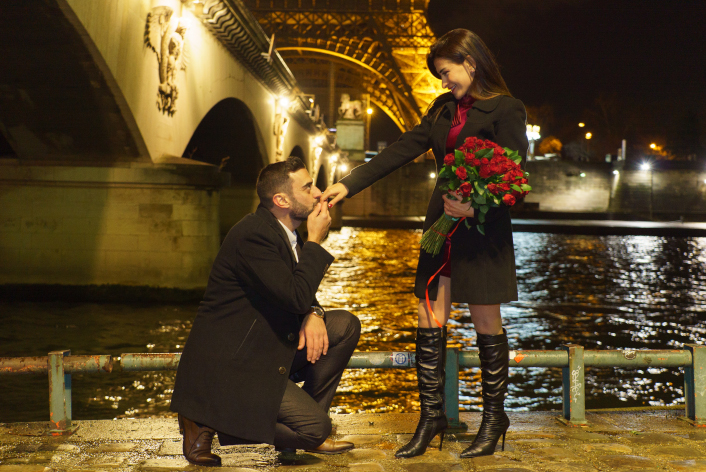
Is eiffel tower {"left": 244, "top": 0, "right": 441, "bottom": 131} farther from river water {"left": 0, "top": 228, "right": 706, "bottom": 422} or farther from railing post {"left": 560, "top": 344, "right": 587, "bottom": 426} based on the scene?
railing post {"left": 560, "top": 344, "right": 587, "bottom": 426}

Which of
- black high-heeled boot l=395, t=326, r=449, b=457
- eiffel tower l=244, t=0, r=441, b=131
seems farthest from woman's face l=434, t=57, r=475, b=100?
eiffel tower l=244, t=0, r=441, b=131

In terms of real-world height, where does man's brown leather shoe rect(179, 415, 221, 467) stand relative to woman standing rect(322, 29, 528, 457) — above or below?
below

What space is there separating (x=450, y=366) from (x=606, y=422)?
38.1 inches

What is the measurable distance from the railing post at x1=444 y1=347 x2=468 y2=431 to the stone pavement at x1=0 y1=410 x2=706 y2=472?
0.10 meters

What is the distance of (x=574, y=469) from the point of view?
3.00 meters

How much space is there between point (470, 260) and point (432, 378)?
0.60 meters

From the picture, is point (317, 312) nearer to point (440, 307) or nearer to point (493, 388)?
point (440, 307)

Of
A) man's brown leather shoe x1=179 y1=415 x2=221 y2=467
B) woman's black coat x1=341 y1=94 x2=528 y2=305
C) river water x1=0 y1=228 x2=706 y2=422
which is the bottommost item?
river water x1=0 y1=228 x2=706 y2=422

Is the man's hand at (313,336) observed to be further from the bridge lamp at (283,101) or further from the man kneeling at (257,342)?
the bridge lamp at (283,101)

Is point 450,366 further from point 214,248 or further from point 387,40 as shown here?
point 387,40

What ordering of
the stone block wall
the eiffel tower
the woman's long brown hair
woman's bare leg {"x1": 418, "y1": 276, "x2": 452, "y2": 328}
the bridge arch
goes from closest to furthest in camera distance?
the woman's long brown hair
woman's bare leg {"x1": 418, "y1": 276, "x2": 452, "y2": 328}
the stone block wall
the bridge arch
the eiffel tower

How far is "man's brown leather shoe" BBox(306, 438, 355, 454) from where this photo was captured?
325 cm

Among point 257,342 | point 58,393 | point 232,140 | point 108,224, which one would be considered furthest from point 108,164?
point 232,140

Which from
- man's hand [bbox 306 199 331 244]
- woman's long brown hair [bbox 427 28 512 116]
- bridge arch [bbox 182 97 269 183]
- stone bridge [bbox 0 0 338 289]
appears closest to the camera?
man's hand [bbox 306 199 331 244]
